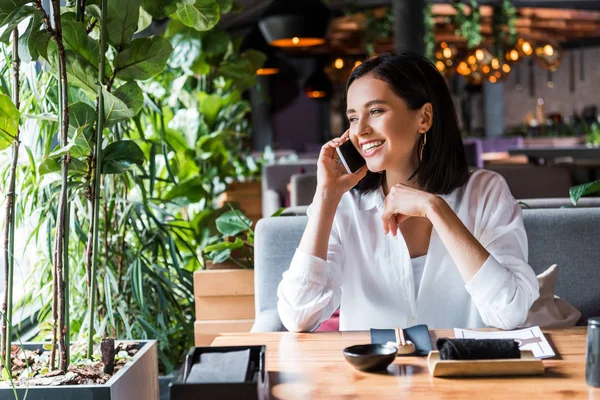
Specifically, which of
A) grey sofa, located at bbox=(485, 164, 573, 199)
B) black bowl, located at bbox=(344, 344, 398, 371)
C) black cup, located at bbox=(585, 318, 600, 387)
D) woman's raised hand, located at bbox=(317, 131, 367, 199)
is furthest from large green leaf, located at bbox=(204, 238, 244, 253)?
grey sofa, located at bbox=(485, 164, 573, 199)

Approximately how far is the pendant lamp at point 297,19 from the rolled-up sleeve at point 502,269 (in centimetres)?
384

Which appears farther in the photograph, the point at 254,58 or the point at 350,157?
the point at 254,58

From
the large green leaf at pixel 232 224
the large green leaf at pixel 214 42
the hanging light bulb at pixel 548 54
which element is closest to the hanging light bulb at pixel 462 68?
the hanging light bulb at pixel 548 54

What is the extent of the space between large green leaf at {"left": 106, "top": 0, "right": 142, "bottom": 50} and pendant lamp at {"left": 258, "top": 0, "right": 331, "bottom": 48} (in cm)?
383

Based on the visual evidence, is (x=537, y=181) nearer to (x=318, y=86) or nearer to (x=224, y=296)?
(x=224, y=296)

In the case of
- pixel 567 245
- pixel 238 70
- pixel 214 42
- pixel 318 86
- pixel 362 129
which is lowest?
pixel 567 245

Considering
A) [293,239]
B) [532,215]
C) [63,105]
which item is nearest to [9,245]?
[63,105]

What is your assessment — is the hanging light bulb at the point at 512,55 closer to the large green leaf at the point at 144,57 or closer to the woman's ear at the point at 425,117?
the woman's ear at the point at 425,117

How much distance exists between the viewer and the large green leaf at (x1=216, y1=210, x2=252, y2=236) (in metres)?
2.83

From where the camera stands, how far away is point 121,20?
6.40 ft

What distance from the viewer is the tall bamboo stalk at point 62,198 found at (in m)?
1.87

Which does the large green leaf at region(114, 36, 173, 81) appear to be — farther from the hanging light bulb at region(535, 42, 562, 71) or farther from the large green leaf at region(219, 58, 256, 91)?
the hanging light bulb at region(535, 42, 562, 71)

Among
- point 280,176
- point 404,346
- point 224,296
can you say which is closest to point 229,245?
point 224,296

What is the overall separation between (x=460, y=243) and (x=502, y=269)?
0.12 meters
